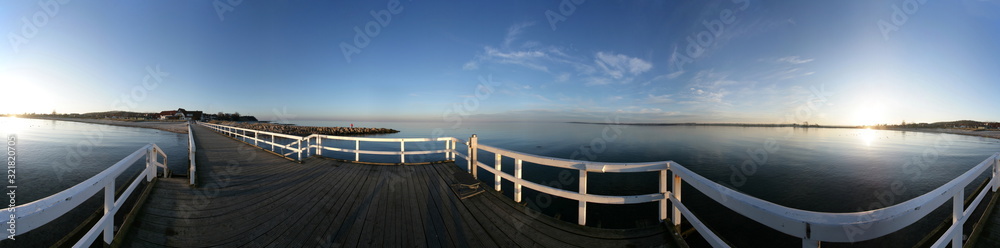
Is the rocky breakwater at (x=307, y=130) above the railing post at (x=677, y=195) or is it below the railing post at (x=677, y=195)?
below

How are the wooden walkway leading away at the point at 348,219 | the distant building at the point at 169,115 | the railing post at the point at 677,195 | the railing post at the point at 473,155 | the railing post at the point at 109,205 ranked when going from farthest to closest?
the distant building at the point at 169,115 < the railing post at the point at 473,155 < the wooden walkway leading away at the point at 348,219 < the railing post at the point at 677,195 < the railing post at the point at 109,205

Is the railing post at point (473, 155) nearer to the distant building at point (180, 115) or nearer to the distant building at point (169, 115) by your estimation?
the distant building at point (180, 115)

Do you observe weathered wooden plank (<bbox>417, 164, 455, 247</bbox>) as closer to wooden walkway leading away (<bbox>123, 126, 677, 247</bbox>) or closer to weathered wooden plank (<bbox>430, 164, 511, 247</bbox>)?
wooden walkway leading away (<bbox>123, 126, 677, 247</bbox>)

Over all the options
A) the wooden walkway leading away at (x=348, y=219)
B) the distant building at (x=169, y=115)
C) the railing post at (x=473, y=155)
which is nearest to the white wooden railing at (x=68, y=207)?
the wooden walkway leading away at (x=348, y=219)

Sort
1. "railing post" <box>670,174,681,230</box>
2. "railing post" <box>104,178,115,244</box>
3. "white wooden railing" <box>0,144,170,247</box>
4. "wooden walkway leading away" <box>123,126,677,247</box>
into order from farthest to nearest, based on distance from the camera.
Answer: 1. "wooden walkway leading away" <box>123,126,677,247</box>
2. "railing post" <box>670,174,681,230</box>
3. "railing post" <box>104,178,115,244</box>
4. "white wooden railing" <box>0,144,170,247</box>

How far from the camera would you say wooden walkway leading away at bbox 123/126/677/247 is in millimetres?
2965

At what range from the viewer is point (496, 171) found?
4.34 m

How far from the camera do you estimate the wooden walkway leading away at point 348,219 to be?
2.96 metres

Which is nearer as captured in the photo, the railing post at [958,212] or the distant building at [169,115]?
the railing post at [958,212]

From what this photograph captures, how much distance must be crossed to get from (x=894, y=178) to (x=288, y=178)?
2486cm

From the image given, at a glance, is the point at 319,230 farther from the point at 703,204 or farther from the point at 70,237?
the point at 703,204

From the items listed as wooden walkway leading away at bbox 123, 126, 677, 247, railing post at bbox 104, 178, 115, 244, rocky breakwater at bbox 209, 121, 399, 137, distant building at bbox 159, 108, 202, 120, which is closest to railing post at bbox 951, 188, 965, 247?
wooden walkway leading away at bbox 123, 126, 677, 247

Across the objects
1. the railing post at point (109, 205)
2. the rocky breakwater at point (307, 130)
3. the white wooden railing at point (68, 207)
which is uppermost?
the white wooden railing at point (68, 207)

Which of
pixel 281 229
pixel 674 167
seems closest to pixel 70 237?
pixel 281 229
